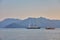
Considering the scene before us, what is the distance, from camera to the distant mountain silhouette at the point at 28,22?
251cm

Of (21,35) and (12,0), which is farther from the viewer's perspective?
(21,35)

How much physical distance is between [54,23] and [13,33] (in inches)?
28.7

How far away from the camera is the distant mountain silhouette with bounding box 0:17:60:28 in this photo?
251cm

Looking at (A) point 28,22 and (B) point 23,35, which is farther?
A: (B) point 23,35

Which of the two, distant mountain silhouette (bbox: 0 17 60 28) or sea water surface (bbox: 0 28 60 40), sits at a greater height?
distant mountain silhouette (bbox: 0 17 60 28)

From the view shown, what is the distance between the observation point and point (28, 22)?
8.30ft

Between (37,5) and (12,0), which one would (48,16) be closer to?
(37,5)

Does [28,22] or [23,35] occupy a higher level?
[28,22]

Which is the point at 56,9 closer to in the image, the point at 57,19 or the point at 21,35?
the point at 57,19

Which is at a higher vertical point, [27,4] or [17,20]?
[27,4]

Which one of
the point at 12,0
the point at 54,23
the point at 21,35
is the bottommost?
the point at 21,35

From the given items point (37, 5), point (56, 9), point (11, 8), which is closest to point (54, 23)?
point (56, 9)

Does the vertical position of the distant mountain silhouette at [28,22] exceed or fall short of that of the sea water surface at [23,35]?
it exceeds it

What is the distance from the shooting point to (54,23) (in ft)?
8.37
